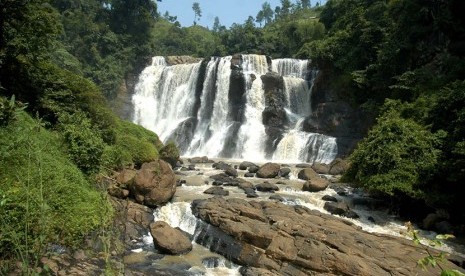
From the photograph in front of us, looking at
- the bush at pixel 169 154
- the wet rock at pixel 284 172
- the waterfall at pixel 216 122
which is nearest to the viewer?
the wet rock at pixel 284 172

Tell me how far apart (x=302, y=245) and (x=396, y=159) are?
7293mm

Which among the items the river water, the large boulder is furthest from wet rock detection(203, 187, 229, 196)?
the large boulder

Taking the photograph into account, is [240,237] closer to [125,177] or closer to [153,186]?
[153,186]

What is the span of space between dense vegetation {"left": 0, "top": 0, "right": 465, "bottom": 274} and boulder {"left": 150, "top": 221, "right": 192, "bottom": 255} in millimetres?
2038

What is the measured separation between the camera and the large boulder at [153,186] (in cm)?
1461

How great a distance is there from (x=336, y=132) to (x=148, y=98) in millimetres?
21696

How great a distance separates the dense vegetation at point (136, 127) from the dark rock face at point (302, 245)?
13.1ft

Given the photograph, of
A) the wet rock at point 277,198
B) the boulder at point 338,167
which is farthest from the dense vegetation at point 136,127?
the boulder at point 338,167

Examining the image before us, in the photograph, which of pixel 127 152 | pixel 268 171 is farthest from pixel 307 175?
pixel 127 152

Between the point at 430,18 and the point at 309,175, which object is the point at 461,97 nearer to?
the point at 309,175

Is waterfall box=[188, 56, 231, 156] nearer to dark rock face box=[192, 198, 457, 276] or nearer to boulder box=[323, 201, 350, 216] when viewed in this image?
boulder box=[323, 201, 350, 216]

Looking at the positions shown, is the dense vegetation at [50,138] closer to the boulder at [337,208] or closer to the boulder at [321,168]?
the boulder at [337,208]

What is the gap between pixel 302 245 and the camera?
34.8 feet

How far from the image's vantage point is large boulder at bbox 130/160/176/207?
47.9 feet
